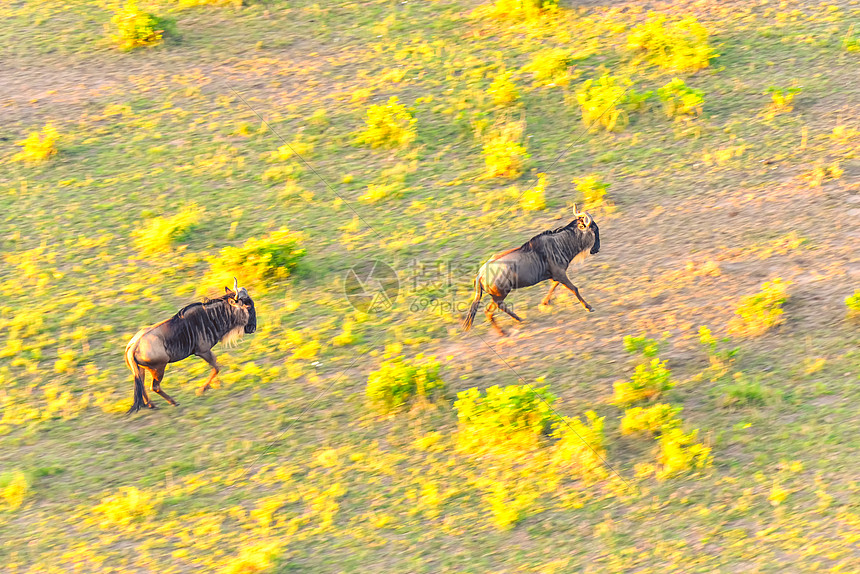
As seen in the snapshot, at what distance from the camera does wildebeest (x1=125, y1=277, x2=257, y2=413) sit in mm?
9227

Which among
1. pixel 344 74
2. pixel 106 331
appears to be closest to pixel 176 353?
pixel 106 331

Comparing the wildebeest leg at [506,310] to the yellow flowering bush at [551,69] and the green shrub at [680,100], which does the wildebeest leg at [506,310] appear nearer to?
the green shrub at [680,100]

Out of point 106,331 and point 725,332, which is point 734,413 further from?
point 106,331

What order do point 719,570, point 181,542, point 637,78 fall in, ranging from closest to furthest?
point 719,570 < point 181,542 < point 637,78

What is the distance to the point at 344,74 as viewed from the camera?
603 inches

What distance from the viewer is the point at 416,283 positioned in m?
11.2

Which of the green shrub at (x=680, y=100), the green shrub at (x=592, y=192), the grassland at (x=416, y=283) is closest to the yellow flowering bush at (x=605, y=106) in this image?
the grassland at (x=416, y=283)

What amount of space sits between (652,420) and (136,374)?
5178 millimetres

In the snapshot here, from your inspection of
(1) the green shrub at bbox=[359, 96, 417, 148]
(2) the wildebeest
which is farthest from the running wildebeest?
(1) the green shrub at bbox=[359, 96, 417, 148]

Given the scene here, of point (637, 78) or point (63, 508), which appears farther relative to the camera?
point (637, 78)

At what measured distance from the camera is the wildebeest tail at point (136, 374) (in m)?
9.24

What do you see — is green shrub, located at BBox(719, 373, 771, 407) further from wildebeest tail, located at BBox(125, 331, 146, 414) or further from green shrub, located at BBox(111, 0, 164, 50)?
green shrub, located at BBox(111, 0, 164, 50)

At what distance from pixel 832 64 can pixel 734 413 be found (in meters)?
8.26

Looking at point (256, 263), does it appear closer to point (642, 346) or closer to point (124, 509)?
point (124, 509)
